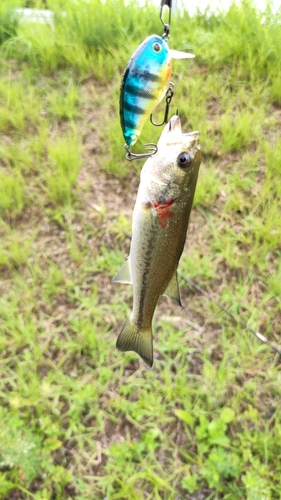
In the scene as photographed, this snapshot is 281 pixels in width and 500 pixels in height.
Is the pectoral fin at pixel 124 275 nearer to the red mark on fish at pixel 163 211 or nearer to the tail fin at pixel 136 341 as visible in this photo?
the tail fin at pixel 136 341

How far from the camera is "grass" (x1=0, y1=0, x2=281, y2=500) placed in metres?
2.18

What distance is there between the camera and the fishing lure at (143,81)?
1.24 m

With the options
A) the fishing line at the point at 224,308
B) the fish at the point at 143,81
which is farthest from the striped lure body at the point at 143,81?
the fishing line at the point at 224,308

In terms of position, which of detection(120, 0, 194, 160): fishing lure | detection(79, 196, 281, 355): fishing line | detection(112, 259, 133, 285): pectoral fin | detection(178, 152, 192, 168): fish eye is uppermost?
detection(120, 0, 194, 160): fishing lure

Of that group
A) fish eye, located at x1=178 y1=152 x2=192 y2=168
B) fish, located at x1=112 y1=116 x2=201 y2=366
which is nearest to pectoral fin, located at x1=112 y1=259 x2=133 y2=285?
fish, located at x1=112 y1=116 x2=201 y2=366

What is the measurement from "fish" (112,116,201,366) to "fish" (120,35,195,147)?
0.11m

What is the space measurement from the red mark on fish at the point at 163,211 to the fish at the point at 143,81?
0.25 meters

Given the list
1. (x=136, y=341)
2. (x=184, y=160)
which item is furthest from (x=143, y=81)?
(x=136, y=341)

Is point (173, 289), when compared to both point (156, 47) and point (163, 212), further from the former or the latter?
point (156, 47)

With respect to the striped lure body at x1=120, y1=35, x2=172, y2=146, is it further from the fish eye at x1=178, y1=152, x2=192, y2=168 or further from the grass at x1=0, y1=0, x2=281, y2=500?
the grass at x1=0, y1=0, x2=281, y2=500

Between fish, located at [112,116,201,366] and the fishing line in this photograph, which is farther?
the fishing line

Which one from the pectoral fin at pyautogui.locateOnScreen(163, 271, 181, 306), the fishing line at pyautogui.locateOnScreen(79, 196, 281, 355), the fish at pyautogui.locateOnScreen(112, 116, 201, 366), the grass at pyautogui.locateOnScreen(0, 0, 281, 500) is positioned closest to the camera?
the fish at pyautogui.locateOnScreen(112, 116, 201, 366)

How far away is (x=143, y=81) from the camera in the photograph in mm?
1263

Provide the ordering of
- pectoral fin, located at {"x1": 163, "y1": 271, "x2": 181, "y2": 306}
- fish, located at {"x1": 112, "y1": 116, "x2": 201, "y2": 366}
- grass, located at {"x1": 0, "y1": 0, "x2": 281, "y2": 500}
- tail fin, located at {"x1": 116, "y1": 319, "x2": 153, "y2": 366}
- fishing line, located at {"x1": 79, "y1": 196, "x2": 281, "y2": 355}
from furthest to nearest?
fishing line, located at {"x1": 79, "y1": 196, "x2": 281, "y2": 355} < grass, located at {"x1": 0, "y1": 0, "x2": 281, "y2": 500} < tail fin, located at {"x1": 116, "y1": 319, "x2": 153, "y2": 366} < pectoral fin, located at {"x1": 163, "y1": 271, "x2": 181, "y2": 306} < fish, located at {"x1": 112, "y1": 116, "x2": 201, "y2": 366}
